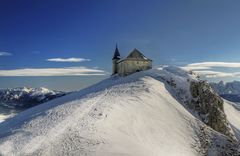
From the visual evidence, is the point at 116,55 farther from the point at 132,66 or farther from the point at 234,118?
the point at 234,118

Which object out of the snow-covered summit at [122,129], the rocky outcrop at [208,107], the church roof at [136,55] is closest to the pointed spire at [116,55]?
the church roof at [136,55]

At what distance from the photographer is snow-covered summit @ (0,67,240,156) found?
84.0 ft

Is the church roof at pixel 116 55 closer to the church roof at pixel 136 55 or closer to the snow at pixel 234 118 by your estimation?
the church roof at pixel 136 55

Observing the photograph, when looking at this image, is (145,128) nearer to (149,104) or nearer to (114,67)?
(149,104)

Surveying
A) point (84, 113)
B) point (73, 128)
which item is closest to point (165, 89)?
point (84, 113)

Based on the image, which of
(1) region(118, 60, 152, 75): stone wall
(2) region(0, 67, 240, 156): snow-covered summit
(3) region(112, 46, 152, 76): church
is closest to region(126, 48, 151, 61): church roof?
(3) region(112, 46, 152, 76): church

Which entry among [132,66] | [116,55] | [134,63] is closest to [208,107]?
[132,66]

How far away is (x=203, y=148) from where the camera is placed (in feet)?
112

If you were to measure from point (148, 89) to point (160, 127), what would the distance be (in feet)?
38.2

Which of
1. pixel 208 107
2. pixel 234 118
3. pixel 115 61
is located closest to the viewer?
pixel 208 107

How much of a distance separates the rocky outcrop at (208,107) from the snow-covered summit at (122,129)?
1.62 feet

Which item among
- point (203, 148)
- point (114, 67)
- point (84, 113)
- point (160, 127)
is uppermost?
point (114, 67)

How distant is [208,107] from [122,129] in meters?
23.9

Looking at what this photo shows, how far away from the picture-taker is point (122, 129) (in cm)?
2978
